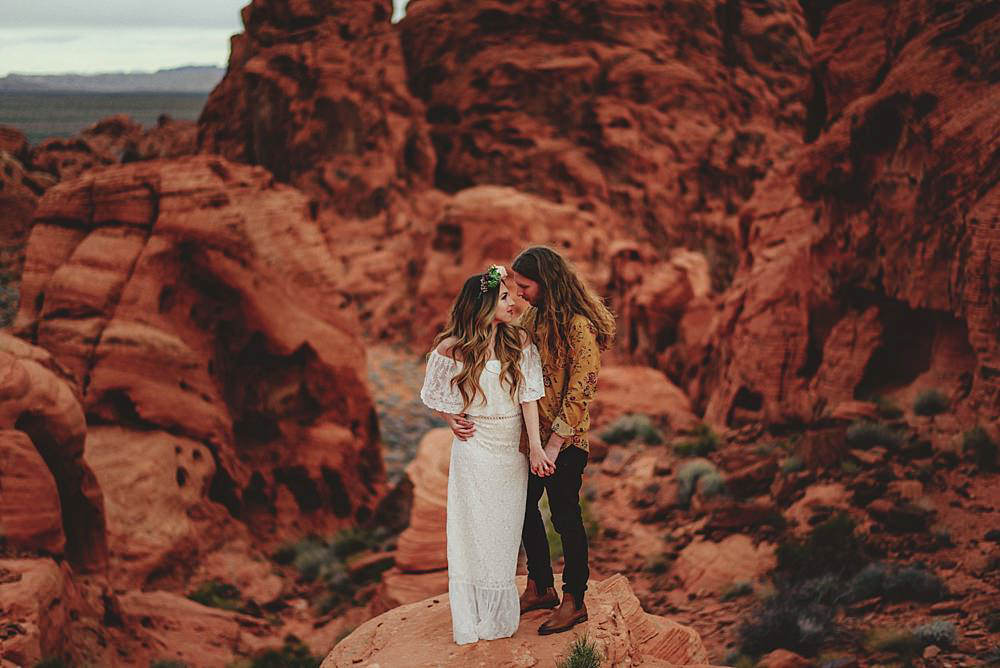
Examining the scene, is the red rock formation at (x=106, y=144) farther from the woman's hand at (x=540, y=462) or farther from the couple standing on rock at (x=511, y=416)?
the woman's hand at (x=540, y=462)

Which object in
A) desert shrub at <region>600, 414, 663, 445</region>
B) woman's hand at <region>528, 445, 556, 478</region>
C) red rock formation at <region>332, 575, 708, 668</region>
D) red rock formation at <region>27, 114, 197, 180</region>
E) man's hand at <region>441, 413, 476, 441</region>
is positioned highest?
red rock formation at <region>27, 114, 197, 180</region>

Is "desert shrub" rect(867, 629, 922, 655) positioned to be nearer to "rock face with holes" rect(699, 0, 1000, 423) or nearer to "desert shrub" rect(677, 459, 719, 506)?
"rock face with holes" rect(699, 0, 1000, 423)

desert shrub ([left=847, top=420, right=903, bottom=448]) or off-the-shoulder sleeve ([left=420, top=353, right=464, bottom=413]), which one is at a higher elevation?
off-the-shoulder sleeve ([left=420, top=353, right=464, bottom=413])

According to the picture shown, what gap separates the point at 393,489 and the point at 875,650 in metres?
Result: 8.76

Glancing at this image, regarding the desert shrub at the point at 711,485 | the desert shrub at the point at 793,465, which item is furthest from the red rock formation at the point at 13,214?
the desert shrub at the point at 793,465

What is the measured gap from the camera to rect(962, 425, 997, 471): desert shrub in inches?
334

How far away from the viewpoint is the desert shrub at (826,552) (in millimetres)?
7996

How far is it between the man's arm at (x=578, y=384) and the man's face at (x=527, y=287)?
0.89ft

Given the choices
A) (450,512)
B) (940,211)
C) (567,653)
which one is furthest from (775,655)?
(940,211)

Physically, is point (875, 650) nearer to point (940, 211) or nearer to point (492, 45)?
point (940, 211)

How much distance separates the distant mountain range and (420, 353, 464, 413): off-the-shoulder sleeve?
2246 centimetres

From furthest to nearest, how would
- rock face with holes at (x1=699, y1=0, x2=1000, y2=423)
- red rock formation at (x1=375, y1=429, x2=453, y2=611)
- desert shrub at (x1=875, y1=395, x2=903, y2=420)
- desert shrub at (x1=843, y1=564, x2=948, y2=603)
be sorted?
desert shrub at (x1=875, y1=395, x2=903, y2=420)
rock face with holes at (x1=699, y1=0, x2=1000, y2=423)
red rock formation at (x1=375, y1=429, x2=453, y2=611)
desert shrub at (x1=843, y1=564, x2=948, y2=603)

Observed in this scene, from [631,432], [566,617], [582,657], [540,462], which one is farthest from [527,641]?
[631,432]

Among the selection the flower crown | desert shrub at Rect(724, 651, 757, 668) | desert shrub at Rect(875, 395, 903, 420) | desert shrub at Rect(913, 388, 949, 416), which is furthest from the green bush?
desert shrub at Rect(875, 395, 903, 420)
